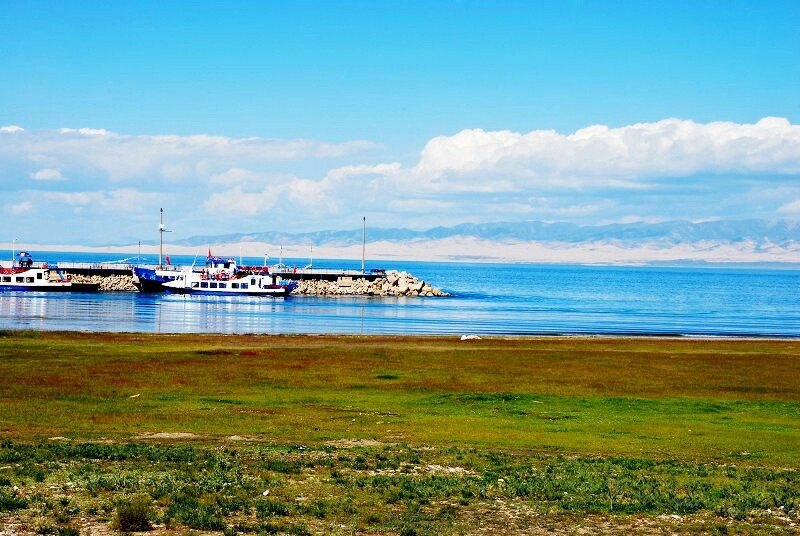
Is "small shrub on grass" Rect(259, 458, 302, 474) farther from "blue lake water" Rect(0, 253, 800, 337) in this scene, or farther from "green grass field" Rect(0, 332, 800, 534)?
"blue lake water" Rect(0, 253, 800, 337)

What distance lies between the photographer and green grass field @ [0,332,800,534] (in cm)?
1706

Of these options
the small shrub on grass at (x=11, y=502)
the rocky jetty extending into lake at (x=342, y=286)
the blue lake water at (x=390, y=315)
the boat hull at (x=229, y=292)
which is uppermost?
the rocky jetty extending into lake at (x=342, y=286)

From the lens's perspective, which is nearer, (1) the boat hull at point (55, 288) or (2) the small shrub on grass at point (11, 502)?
(2) the small shrub on grass at point (11, 502)

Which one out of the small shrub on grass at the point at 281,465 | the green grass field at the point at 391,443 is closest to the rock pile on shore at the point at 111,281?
the green grass field at the point at 391,443

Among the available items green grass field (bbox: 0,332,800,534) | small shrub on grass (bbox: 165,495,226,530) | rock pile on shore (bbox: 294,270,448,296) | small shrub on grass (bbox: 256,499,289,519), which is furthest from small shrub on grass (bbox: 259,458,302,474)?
rock pile on shore (bbox: 294,270,448,296)

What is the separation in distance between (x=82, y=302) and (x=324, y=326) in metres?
48.4

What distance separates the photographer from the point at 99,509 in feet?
54.6

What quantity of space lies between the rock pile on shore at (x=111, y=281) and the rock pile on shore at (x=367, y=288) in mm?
29290

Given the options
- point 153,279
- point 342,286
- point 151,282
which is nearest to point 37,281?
point 151,282

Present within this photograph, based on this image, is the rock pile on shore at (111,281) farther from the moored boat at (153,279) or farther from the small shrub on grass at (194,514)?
the small shrub on grass at (194,514)

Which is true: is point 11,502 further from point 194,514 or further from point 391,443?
point 391,443

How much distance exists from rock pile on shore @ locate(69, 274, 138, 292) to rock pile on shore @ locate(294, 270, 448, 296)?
2929 cm

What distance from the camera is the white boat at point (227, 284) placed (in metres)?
157

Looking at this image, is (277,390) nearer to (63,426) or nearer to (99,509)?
(63,426)
